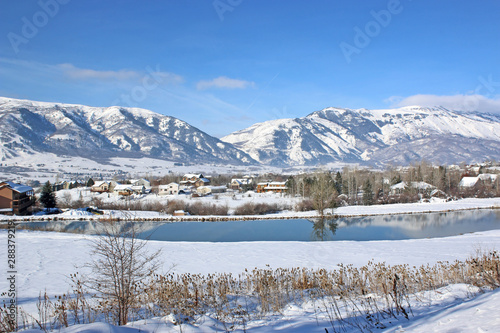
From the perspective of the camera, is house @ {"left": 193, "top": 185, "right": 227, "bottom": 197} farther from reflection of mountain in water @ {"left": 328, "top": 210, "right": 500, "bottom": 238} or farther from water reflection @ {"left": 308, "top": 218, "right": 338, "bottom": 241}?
reflection of mountain in water @ {"left": 328, "top": 210, "right": 500, "bottom": 238}

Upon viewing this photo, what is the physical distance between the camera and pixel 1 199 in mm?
34000

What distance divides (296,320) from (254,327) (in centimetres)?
63

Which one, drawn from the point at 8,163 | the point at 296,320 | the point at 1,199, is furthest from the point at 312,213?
the point at 8,163

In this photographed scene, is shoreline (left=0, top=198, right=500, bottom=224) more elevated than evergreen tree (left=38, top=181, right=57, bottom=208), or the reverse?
evergreen tree (left=38, top=181, right=57, bottom=208)

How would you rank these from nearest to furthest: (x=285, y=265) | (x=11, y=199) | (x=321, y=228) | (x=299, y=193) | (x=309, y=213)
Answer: (x=285, y=265)
(x=321, y=228)
(x=11, y=199)
(x=309, y=213)
(x=299, y=193)

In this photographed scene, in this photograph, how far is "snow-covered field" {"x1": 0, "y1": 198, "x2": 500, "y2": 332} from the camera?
10.9ft

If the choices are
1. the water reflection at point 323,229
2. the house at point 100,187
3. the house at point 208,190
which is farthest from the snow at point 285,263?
the house at point 100,187

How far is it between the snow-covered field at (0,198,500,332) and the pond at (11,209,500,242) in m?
4.43

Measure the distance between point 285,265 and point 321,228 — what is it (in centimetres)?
1524

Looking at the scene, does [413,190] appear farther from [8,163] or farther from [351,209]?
[8,163]

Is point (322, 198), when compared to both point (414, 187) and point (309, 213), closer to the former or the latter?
point (309, 213)

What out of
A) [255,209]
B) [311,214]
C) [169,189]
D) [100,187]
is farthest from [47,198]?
[311,214]

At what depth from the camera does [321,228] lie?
25922 mm

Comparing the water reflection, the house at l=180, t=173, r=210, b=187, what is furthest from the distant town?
the house at l=180, t=173, r=210, b=187
